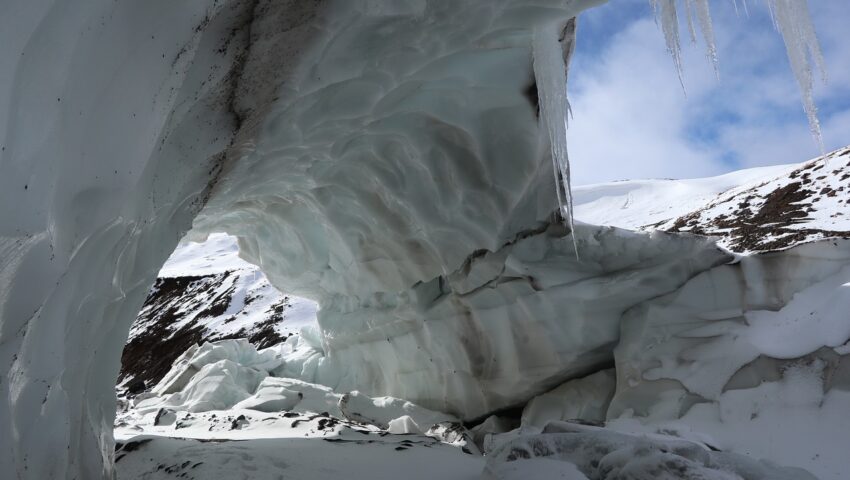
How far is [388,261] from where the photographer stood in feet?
20.0

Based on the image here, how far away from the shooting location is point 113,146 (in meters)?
1.81

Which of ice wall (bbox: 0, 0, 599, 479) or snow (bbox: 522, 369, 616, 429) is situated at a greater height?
ice wall (bbox: 0, 0, 599, 479)

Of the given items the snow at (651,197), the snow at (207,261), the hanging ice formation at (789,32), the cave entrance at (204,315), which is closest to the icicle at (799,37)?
the hanging ice formation at (789,32)

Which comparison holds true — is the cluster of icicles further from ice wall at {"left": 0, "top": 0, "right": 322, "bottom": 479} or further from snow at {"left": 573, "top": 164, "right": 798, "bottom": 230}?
snow at {"left": 573, "top": 164, "right": 798, "bottom": 230}

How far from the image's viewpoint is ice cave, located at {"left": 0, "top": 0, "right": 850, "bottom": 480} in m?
1.68

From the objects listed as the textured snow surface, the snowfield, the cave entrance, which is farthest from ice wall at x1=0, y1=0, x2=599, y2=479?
the cave entrance

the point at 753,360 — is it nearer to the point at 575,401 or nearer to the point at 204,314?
the point at 575,401

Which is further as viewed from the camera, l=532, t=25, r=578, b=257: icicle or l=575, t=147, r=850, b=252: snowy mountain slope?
l=575, t=147, r=850, b=252: snowy mountain slope

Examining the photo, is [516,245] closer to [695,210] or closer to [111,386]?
[111,386]

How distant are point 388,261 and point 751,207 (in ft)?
49.5

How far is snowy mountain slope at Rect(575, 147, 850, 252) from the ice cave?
1.71 metres

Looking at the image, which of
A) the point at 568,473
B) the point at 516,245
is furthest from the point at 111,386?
the point at 516,245

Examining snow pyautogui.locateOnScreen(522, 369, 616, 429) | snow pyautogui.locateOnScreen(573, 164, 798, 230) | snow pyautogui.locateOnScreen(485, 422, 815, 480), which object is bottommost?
snow pyautogui.locateOnScreen(522, 369, 616, 429)

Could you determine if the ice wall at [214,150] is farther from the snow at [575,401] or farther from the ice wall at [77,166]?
the snow at [575,401]
